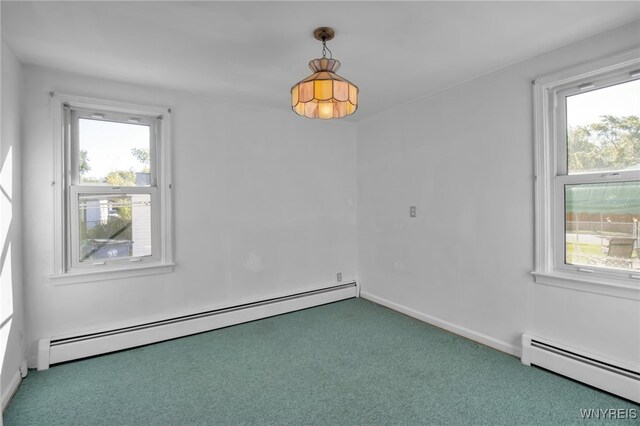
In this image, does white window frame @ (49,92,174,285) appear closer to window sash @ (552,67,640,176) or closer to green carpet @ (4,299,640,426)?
green carpet @ (4,299,640,426)

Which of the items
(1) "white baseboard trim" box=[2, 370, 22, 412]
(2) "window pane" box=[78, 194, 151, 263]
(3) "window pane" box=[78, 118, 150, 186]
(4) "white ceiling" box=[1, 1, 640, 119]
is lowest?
(1) "white baseboard trim" box=[2, 370, 22, 412]

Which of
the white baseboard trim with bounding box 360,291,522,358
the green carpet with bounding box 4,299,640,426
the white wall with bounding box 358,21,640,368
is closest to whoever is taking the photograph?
the green carpet with bounding box 4,299,640,426

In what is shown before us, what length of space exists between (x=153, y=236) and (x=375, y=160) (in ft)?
8.95

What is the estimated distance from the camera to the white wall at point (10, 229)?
6.86ft

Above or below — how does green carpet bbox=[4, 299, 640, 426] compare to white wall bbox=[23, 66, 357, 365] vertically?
below

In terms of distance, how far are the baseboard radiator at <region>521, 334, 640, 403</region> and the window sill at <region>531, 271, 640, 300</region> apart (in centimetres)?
46

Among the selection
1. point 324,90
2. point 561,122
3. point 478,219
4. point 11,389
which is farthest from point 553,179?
point 11,389

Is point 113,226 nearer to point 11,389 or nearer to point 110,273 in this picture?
point 110,273

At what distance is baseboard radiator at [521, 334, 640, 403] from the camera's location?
81.2 inches

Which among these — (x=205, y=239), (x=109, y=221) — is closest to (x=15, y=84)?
(x=109, y=221)

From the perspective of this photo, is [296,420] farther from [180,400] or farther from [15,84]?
[15,84]

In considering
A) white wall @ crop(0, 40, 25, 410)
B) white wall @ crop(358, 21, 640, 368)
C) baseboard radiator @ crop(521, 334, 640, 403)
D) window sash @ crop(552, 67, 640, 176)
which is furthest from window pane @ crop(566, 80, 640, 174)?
white wall @ crop(0, 40, 25, 410)

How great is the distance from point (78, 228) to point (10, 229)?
536mm

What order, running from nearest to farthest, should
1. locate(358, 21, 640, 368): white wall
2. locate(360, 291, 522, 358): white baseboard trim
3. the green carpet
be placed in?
the green carpet → locate(358, 21, 640, 368): white wall → locate(360, 291, 522, 358): white baseboard trim
